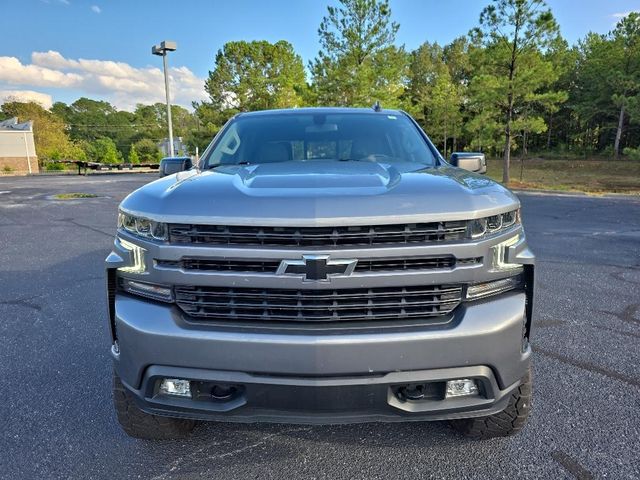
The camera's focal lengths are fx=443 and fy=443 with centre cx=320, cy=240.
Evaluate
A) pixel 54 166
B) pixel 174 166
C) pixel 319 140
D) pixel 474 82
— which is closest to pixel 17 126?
pixel 54 166

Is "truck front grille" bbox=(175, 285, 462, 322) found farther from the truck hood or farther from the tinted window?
the tinted window

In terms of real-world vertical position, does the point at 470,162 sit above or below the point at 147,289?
above

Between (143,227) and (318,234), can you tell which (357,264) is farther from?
(143,227)

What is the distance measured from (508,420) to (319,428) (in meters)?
0.98

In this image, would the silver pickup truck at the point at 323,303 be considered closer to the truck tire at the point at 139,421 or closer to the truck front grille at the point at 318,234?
the truck front grille at the point at 318,234

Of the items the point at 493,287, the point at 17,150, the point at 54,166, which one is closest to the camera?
the point at 493,287

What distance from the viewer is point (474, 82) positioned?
69.8 ft

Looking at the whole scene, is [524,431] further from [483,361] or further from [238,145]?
[238,145]

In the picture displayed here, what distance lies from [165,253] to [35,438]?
1462 millimetres

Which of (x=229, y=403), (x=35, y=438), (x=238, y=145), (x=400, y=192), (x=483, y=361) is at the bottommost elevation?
(x=35, y=438)

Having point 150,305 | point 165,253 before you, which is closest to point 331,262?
point 165,253

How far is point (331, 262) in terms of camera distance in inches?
68.0

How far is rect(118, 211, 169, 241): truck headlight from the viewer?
184cm

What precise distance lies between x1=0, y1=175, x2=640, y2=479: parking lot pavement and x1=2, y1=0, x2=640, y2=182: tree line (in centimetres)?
1917
